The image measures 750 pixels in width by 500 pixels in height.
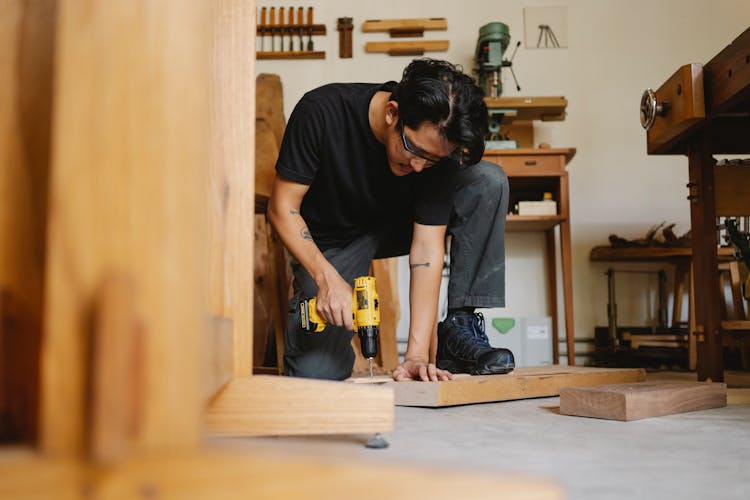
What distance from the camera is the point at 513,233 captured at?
13.5ft

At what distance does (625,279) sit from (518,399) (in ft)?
8.43

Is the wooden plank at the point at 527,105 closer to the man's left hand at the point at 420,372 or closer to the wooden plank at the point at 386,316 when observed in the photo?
the wooden plank at the point at 386,316

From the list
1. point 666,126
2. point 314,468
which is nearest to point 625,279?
point 666,126

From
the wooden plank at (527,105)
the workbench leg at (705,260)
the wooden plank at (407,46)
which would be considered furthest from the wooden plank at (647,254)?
the wooden plank at (407,46)

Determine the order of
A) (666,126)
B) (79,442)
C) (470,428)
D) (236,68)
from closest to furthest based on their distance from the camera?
(79,442), (236,68), (470,428), (666,126)

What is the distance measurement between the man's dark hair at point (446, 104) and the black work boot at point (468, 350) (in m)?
0.60

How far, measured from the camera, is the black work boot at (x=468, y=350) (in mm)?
1858

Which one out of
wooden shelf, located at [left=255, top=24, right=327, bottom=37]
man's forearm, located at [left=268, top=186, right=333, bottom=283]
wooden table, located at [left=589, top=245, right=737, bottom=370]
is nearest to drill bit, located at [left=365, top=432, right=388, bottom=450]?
man's forearm, located at [left=268, top=186, right=333, bottom=283]

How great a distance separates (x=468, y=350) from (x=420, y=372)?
0.28m

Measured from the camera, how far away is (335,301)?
1.70 metres

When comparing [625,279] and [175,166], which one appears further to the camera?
[625,279]

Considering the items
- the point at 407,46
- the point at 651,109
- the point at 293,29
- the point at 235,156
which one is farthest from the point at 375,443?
the point at 293,29

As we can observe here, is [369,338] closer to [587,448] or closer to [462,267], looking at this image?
[462,267]

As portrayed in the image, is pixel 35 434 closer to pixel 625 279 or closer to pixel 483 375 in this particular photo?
pixel 483 375
